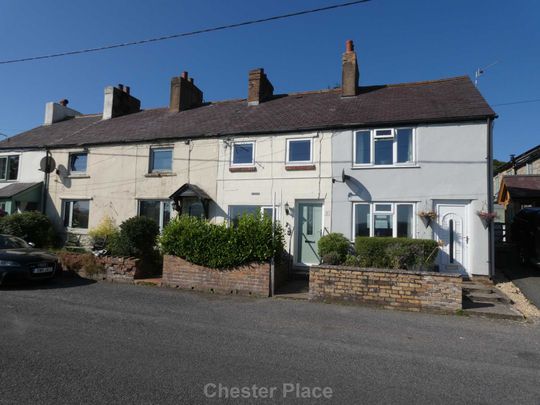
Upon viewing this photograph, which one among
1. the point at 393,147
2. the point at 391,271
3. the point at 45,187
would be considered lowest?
the point at 391,271

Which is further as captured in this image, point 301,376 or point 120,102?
point 120,102

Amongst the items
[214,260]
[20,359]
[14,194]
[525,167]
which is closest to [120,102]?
[14,194]

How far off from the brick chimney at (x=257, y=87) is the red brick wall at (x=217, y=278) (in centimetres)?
903

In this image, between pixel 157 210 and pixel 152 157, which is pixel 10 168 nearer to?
pixel 152 157

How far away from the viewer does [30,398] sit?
3.42 m

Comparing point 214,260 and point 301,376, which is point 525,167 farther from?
point 301,376

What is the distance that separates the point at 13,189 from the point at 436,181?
57.4 feet

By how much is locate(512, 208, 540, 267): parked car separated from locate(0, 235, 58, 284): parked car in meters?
14.9

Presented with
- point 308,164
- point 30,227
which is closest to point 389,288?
point 308,164

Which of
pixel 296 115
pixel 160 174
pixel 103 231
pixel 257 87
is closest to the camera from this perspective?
pixel 296 115

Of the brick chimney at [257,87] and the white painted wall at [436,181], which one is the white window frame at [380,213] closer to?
the white painted wall at [436,181]

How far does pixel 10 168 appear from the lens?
56.9 ft

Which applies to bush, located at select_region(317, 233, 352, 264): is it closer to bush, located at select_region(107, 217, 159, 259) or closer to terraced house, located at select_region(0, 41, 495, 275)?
terraced house, located at select_region(0, 41, 495, 275)

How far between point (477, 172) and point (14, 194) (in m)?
17.9
